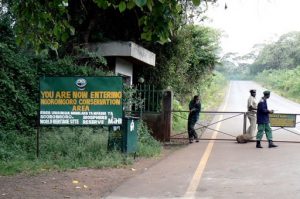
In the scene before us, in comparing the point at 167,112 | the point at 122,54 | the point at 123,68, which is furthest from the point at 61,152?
the point at 123,68

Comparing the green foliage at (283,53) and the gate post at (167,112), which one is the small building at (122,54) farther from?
the green foliage at (283,53)

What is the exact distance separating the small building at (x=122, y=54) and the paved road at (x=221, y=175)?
148 inches

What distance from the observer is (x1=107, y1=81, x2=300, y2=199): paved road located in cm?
800

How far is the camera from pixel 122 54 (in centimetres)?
1609

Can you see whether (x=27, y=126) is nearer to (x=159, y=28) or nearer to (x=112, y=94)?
(x=112, y=94)

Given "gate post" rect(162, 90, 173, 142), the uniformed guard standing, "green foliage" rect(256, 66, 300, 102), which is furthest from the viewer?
"green foliage" rect(256, 66, 300, 102)

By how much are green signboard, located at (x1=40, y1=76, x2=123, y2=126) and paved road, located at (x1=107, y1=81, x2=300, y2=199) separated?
1.69 metres

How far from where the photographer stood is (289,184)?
8680 mm

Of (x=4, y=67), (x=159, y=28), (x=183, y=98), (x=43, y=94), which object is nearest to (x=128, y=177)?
(x=43, y=94)

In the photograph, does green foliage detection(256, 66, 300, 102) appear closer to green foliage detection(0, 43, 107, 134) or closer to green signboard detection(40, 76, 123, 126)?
green foliage detection(0, 43, 107, 134)

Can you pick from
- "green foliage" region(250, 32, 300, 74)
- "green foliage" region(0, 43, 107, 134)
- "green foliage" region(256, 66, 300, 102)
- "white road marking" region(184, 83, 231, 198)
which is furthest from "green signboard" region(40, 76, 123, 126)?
"green foliage" region(250, 32, 300, 74)

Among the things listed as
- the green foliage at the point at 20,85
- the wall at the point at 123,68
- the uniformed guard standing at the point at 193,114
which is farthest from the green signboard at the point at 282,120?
the green foliage at the point at 20,85

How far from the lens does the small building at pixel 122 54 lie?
1611 cm

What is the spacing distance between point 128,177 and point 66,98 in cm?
285
